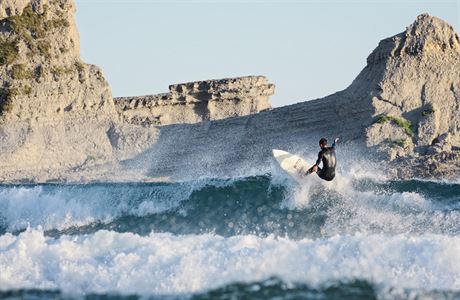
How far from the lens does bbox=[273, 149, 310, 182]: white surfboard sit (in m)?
23.5

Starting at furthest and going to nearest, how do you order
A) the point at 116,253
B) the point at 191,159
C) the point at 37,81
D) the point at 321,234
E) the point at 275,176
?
the point at 37,81 → the point at 191,159 → the point at 275,176 → the point at 321,234 → the point at 116,253

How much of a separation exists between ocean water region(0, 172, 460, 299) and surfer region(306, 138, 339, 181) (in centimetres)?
41

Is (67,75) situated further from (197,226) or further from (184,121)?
(197,226)

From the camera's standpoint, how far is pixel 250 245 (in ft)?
57.0

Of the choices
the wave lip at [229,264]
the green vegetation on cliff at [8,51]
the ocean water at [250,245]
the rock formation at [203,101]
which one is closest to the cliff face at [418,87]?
the ocean water at [250,245]

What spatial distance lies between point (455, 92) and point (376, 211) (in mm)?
12719

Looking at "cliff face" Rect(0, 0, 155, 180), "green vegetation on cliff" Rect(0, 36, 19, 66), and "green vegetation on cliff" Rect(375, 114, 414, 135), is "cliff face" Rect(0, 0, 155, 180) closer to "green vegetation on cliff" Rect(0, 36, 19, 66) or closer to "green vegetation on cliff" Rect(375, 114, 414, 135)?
"green vegetation on cliff" Rect(0, 36, 19, 66)

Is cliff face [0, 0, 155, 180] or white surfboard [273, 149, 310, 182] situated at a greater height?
cliff face [0, 0, 155, 180]

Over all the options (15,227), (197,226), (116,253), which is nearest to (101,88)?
(15,227)

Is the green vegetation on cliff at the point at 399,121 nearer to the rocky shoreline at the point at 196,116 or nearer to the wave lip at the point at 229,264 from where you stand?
the rocky shoreline at the point at 196,116

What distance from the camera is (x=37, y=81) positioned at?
4181 centimetres

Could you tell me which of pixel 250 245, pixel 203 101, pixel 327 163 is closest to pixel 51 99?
pixel 203 101

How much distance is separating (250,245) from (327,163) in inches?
228

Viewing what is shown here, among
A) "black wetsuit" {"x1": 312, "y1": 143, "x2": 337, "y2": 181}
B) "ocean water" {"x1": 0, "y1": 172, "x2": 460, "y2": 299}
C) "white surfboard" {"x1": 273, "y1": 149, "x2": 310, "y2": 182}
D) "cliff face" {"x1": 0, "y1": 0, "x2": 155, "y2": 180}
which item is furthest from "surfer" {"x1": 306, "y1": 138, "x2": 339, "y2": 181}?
"cliff face" {"x1": 0, "y1": 0, "x2": 155, "y2": 180}
